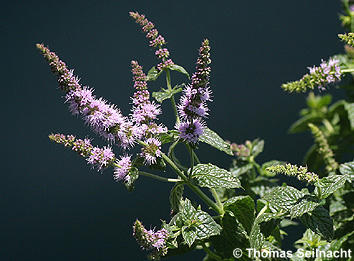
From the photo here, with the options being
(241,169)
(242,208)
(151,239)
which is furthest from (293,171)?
(241,169)

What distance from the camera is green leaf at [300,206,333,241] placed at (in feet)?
2.43

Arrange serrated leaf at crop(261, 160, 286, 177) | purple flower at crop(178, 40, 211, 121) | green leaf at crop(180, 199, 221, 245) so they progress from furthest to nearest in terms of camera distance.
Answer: serrated leaf at crop(261, 160, 286, 177) → green leaf at crop(180, 199, 221, 245) → purple flower at crop(178, 40, 211, 121)

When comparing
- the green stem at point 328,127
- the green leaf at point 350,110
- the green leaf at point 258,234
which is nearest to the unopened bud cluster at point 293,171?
the green leaf at point 258,234

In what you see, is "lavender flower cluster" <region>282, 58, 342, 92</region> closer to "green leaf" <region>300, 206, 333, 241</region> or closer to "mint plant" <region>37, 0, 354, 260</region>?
"mint plant" <region>37, 0, 354, 260</region>

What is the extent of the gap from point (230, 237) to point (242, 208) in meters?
0.07

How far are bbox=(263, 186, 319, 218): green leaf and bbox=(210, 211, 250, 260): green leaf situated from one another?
0.10m

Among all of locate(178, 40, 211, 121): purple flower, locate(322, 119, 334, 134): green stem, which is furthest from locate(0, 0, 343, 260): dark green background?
locate(178, 40, 211, 121): purple flower

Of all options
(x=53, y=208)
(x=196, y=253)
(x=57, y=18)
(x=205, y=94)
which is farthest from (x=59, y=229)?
(x=205, y=94)

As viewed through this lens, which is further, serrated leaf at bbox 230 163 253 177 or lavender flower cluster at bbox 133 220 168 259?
serrated leaf at bbox 230 163 253 177

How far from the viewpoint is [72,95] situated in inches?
27.3

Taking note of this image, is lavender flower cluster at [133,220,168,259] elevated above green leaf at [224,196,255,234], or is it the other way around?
green leaf at [224,196,255,234]

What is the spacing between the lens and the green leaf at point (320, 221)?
742 mm

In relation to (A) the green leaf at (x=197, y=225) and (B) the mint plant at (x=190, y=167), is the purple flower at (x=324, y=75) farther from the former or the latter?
(A) the green leaf at (x=197, y=225)

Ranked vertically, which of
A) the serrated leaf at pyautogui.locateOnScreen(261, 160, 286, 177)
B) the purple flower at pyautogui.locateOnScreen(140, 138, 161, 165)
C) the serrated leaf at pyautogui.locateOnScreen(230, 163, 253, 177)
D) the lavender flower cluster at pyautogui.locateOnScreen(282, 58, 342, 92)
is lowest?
the purple flower at pyautogui.locateOnScreen(140, 138, 161, 165)
